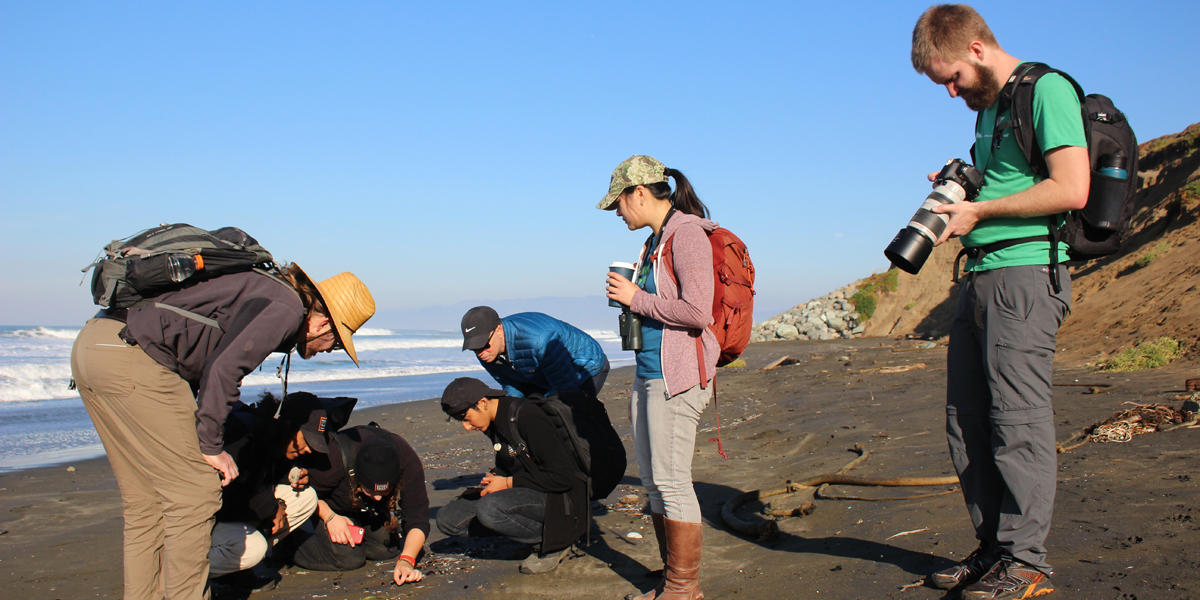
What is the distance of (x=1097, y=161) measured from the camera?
2.67 meters

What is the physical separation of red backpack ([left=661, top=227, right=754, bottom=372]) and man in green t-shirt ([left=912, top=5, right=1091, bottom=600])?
82 cm

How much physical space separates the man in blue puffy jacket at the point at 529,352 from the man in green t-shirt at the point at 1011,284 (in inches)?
104

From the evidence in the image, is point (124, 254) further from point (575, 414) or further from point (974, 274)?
point (974, 274)

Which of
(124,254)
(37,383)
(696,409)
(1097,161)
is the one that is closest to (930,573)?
(696,409)

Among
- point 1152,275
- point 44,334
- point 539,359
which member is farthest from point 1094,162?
point 44,334

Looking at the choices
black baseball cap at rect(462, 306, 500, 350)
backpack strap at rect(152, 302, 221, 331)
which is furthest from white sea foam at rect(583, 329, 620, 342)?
backpack strap at rect(152, 302, 221, 331)

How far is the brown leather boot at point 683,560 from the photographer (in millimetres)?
3264

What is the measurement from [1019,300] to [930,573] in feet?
3.78

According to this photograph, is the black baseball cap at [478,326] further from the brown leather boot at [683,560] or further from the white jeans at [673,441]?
the brown leather boot at [683,560]

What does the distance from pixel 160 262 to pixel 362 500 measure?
1748 millimetres

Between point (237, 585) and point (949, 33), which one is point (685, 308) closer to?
point (949, 33)

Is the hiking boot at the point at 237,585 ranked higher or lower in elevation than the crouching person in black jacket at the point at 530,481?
lower

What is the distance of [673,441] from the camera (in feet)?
10.7

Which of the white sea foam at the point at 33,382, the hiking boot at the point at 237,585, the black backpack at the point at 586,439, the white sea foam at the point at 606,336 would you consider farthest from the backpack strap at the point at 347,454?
the white sea foam at the point at 606,336
